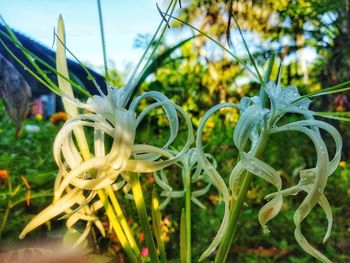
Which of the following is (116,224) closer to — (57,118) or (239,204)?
(239,204)

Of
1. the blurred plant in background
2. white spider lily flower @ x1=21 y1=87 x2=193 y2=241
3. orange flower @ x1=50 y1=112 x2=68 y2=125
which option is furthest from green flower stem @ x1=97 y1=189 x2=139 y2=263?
orange flower @ x1=50 y1=112 x2=68 y2=125

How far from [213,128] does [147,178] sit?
1.47ft

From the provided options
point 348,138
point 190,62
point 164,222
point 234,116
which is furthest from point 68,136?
point 190,62

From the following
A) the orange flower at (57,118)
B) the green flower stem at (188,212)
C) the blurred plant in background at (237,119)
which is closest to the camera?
the green flower stem at (188,212)

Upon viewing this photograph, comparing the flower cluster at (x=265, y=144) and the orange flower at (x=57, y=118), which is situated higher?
the flower cluster at (x=265, y=144)

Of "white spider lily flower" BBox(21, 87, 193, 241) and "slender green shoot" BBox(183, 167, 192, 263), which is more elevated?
"white spider lily flower" BBox(21, 87, 193, 241)

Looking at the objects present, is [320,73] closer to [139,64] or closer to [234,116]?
[234,116]

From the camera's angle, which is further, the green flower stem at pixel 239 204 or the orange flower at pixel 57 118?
the orange flower at pixel 57 118

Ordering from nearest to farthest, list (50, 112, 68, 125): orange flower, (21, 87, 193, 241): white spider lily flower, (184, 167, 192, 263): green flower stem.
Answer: (21, 87, 193, 241): white spider lily flower, (184, 167, 192, 263): green flower stem, (50, 112, 68, 125): orange flower

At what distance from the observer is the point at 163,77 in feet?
6.25

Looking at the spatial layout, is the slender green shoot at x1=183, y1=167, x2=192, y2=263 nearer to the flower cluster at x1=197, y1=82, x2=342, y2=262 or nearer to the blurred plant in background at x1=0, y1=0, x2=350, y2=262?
the flower cluster at x1=197, y1=82, x2=342, y2=262

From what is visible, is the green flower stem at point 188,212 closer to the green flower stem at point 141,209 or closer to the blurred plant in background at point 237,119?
the green flower stem at point 141,209

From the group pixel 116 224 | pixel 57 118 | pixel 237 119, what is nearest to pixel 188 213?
pixel 116 224

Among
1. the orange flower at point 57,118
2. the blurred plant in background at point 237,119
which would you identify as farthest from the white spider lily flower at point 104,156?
the orange flower at point 57,118
